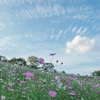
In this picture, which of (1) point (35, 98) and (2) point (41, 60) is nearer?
(1) point (35, 98)

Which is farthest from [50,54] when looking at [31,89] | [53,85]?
[31,89]

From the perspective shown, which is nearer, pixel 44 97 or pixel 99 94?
pixel 44 97

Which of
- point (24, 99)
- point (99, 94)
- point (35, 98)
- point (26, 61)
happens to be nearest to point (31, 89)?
point (24, 99)

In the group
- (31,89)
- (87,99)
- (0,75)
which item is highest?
(0,75)

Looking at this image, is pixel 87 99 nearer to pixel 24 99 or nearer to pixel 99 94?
pixel 99 94

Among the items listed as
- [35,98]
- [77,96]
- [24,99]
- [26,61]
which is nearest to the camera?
[35,98]

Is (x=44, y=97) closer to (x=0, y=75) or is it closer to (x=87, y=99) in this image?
(x=87, y=99)

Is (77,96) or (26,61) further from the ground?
(26,61)

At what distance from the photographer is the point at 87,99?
3840 millimetres

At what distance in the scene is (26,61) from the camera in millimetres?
35969

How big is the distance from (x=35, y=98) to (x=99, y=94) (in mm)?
2439

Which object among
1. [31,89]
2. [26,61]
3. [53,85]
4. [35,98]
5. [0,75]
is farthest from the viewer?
[26,61]

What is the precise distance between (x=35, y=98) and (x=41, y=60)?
5.50ft

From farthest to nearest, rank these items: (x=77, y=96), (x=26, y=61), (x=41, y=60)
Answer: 1. (x=26, y=61)
2. (x=41, y=60)
3. (x=77, y=96)
